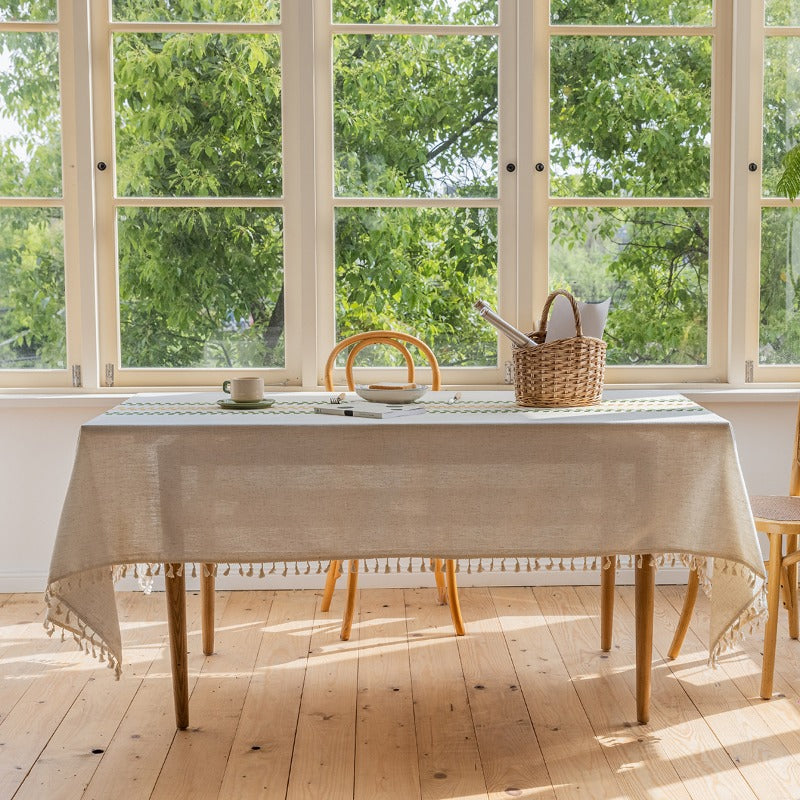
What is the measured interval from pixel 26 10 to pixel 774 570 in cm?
301

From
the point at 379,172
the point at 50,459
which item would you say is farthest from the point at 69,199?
the point at 379,172

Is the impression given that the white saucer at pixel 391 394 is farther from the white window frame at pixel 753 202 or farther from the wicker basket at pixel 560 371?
the white window frame at pixel 753 202

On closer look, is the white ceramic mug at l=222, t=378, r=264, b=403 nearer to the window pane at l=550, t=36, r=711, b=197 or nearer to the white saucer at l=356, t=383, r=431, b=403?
the white saucer at l=356, t=383, r=431, b=403

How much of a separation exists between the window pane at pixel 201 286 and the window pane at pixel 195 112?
12 centimetres

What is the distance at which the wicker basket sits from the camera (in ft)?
8.70

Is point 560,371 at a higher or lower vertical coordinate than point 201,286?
lower

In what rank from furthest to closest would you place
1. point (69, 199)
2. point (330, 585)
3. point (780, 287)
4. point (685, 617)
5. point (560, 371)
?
point (780, 287) < point (69, 199) < point (330, 585) < point (685, 617) < point (560, 371)

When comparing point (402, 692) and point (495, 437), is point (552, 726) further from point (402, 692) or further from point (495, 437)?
point (495, 437)

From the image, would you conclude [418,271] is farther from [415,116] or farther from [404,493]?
[404,493]

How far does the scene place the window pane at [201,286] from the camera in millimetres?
3721

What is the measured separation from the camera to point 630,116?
3.72 m

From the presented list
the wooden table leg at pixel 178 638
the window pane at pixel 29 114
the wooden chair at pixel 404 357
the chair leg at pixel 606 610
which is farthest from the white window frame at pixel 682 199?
the wooden table leg at pixel 178 638

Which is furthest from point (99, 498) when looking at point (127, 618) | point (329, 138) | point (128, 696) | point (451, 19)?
point (451, 19)

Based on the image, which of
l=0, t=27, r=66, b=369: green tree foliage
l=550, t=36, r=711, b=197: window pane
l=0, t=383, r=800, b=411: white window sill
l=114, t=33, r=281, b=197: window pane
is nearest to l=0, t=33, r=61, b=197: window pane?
l=0, t=27, r=66, b=369: green tree foliage
